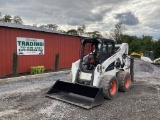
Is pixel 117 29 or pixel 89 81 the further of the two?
pixel 117 29

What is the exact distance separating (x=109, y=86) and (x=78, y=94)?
1111mm

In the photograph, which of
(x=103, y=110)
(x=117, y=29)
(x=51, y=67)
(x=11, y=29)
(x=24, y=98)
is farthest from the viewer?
(x=117, y=29)

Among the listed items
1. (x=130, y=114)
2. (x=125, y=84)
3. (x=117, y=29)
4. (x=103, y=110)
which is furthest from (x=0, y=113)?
(x=117, y=29)

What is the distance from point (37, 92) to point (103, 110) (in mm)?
3073

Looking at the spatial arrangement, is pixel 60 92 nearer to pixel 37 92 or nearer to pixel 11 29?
pixel 37 92

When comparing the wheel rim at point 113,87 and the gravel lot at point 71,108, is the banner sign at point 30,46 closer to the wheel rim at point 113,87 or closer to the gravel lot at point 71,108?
the gravel lot at point 71,108

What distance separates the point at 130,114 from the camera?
5.46 metres

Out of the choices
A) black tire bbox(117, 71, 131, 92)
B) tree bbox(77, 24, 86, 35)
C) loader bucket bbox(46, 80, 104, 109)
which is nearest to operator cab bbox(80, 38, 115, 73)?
loader bucket bbox(46, 80, 104, 109)

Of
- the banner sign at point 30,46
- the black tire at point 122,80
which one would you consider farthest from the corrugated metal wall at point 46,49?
the black tire at point 122,80

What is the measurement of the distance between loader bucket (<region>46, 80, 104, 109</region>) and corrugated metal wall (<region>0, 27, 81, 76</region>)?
532 cm

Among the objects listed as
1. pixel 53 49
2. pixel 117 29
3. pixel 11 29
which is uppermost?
pixel 117 29

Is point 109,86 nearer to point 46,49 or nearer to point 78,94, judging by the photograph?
point 78,94

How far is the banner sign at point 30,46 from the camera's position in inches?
472

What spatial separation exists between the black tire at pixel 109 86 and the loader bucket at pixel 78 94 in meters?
0.54
